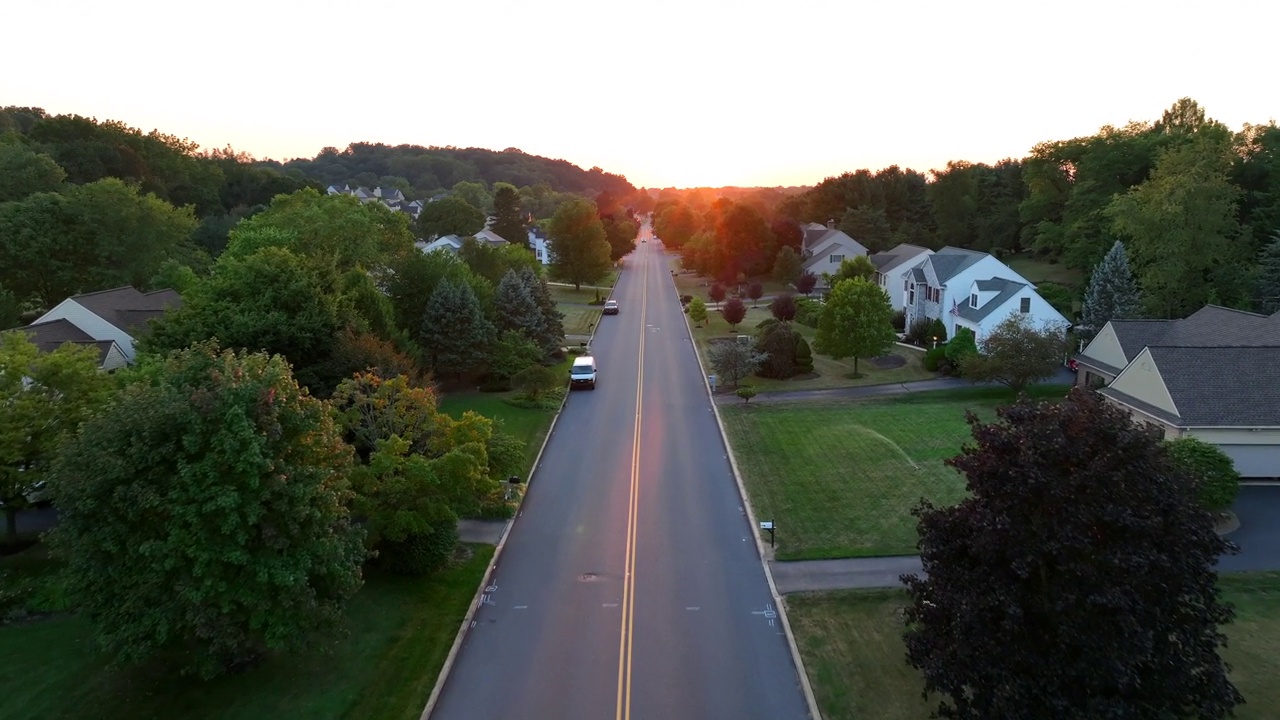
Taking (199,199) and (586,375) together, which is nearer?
(586,375)

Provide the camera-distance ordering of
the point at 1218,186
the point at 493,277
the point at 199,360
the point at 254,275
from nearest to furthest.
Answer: the point at 199,360 → the point at 254,275 → the point at 1218,186 → the point at 493,277

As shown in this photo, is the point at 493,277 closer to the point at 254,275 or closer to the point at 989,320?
the point at 254,275

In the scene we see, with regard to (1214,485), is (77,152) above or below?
above

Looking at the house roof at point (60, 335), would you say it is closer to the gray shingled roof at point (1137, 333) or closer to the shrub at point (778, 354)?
the shrub at point (778, 354)

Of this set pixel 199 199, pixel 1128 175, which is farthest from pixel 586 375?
pixel 199 199

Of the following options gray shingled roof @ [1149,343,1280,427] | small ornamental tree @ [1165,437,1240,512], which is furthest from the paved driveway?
gray shingled roof @ [1149,343,1280,427]

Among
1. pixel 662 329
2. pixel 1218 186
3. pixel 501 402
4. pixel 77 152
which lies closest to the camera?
pixel 501 402

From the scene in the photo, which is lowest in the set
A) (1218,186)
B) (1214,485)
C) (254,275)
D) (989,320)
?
(1214,485)
